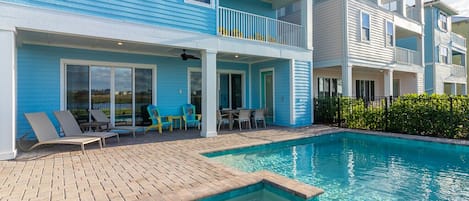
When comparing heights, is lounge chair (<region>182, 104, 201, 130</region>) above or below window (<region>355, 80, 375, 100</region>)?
below

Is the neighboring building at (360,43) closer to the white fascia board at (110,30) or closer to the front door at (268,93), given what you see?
the front door at (268,93)

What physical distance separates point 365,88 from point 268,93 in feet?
31.4

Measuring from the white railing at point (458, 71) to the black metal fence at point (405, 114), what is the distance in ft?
54.3

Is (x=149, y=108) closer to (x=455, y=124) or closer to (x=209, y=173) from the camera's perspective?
(x=209, y=173)

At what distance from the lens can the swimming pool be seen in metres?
4.33

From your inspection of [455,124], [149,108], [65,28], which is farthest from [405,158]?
[65,28]

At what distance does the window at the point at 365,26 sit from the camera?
1321 centimetres

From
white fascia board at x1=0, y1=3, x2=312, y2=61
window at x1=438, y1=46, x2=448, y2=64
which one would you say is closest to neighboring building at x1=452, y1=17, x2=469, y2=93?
window at x1=438, y1=46, x2=448, y2=64

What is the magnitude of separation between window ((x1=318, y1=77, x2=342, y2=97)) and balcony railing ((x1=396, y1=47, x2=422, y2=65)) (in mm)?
3638

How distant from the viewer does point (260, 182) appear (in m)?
4.17

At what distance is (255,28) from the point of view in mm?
10375

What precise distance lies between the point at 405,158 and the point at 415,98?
3857mm

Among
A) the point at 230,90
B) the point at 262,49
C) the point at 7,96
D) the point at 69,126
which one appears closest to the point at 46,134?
the point at 69,126

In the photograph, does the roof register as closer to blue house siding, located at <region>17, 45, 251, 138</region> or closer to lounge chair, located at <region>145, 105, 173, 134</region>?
lounge chair, located at <region>145, 105, 173, 134</region>
